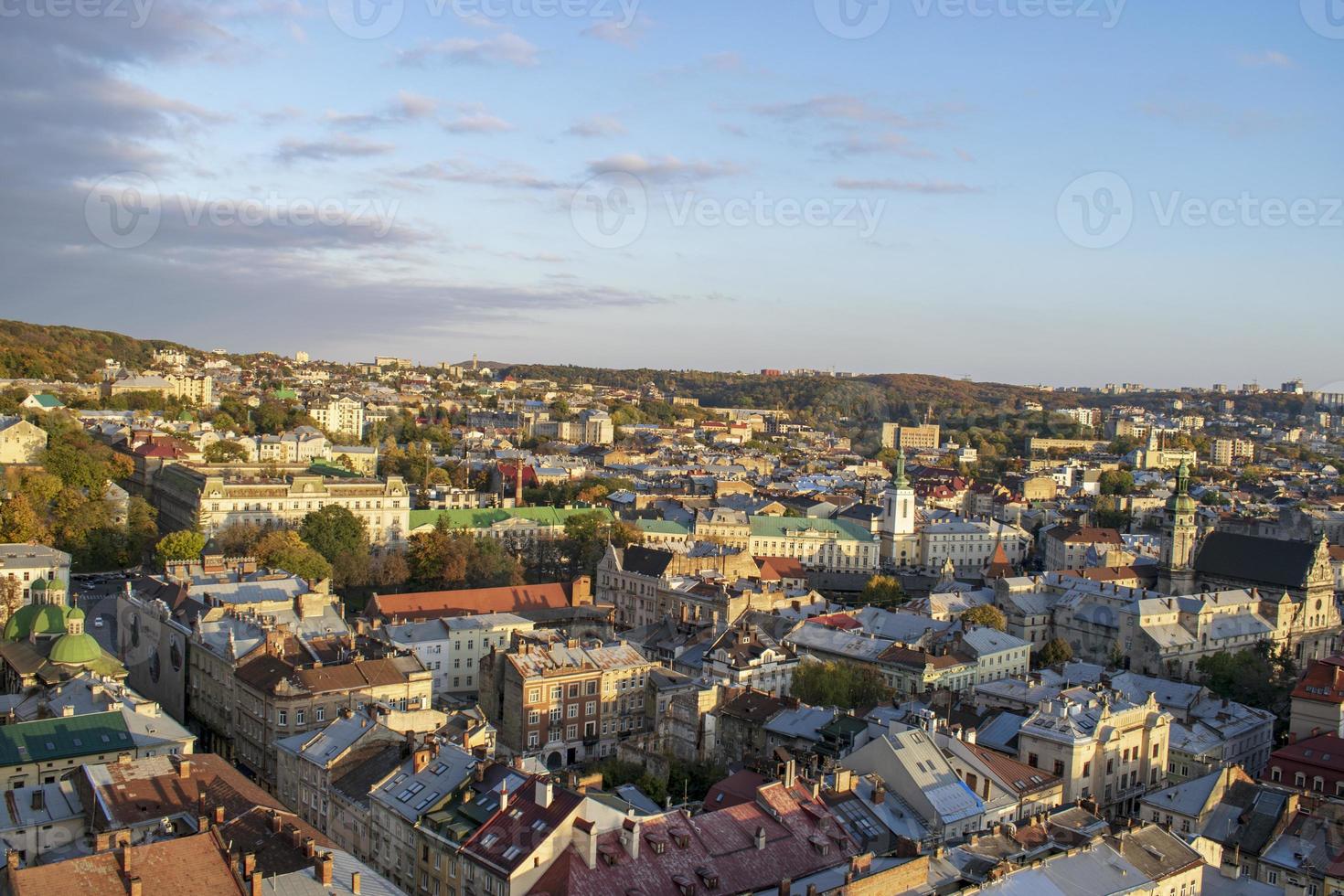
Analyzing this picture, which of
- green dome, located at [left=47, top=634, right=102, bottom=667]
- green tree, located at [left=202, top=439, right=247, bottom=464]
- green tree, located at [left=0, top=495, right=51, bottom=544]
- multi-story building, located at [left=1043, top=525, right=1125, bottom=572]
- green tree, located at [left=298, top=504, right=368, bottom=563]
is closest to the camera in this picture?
green dome, located at [left=47, top=634, right=102, bottom=667]

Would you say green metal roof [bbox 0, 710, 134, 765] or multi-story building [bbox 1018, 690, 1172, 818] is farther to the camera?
multi-story building [bbox 1018, 690, 1172, 818]

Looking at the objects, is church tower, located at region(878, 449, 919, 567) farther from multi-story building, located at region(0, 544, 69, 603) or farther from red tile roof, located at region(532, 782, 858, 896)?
red tile roof, located at region(532, 782, 858, 896)

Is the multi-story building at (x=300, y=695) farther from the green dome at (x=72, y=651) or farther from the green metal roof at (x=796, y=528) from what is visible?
the green metal roof at (x=796, y=528)

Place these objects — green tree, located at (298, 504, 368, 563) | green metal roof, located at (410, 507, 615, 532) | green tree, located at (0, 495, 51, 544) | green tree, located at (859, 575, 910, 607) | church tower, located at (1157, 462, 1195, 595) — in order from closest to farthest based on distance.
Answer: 1. green tree, located at (0, 495, 51, 544)
2. green tree, located at (859, 575, 910, 607)
3. green tree, located at (298, 504, 368, 563)
4. church tower, located at (1157, 462, 1195, 595)
5. green metal roof, located at (410, 507, 615, 532)

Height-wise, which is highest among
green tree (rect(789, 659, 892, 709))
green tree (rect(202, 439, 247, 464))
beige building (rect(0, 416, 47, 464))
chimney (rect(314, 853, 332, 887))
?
beige building (rect(0, 416, 47, 464))

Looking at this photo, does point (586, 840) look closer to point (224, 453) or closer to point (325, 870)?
point (325, 870)

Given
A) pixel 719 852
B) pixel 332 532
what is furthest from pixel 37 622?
pixel 719 852

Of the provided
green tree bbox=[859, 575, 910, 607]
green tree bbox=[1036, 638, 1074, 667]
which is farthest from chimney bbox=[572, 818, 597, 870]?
green tree bbox=[859, 575, 910, 607]

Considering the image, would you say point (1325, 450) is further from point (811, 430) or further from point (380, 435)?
point (380, 435)
